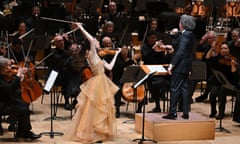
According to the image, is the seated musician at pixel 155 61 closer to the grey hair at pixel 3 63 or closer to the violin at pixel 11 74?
the violin at pixel 11 74

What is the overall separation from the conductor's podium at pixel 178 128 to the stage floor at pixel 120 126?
9 centimetres

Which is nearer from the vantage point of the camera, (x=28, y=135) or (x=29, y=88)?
(x=28, y=135)

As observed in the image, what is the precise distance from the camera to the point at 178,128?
7.85 m

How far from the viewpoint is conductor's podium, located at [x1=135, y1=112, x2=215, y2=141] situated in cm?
777

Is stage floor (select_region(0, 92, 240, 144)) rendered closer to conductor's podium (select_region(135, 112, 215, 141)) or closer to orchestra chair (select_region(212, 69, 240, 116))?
conductor's podium (select_region(135, 112, 215, 141))

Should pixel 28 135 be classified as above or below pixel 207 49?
below

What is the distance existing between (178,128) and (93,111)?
127 centimetres

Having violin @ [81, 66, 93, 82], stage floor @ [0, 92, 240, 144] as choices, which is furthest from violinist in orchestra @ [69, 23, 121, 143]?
violin @ [81, 66, 93, 82]

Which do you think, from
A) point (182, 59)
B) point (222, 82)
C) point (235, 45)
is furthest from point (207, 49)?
point (182, 59)

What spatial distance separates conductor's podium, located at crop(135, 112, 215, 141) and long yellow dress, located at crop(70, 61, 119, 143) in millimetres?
648

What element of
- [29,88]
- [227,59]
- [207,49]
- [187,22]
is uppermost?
[187,22]

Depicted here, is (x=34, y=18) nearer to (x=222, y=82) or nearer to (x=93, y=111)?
(x=93, y=111)

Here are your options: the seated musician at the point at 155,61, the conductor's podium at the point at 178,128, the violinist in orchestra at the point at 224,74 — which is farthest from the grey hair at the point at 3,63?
the violinist in orchestra at the point at 224,74

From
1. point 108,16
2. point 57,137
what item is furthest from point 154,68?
point 108,16
